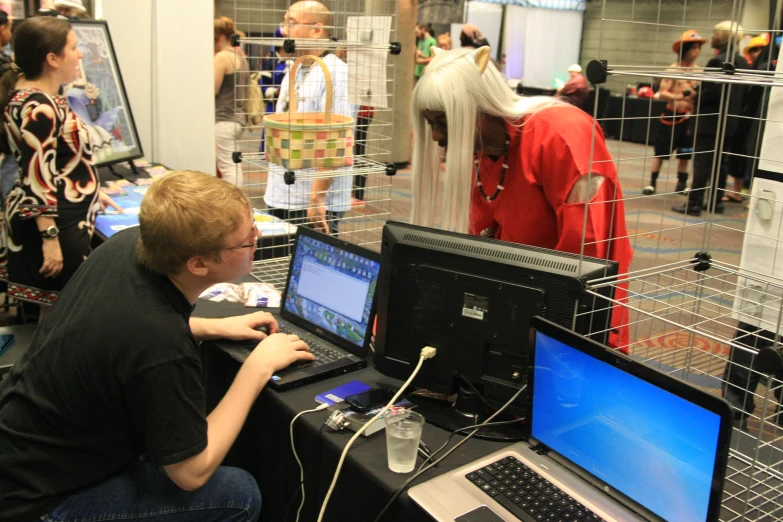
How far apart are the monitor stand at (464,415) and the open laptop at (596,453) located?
8 cm

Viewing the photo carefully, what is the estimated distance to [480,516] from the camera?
3.87ft

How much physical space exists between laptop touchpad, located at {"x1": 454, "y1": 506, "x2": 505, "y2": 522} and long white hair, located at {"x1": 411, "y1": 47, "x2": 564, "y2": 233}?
0.91 m

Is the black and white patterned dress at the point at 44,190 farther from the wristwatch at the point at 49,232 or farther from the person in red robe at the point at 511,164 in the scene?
the person in red robe at the point at 511,164

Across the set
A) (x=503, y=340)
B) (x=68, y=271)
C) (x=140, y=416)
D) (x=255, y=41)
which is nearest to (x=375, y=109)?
(x=255, y=41)

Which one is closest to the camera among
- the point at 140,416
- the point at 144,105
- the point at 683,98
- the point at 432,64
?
the point at 140,416

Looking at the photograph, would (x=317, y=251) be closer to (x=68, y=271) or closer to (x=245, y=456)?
(x=245, y=456)

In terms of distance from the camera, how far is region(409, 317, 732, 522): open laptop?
105 cm

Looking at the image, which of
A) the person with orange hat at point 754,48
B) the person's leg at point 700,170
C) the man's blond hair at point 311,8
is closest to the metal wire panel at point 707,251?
the person's leg at point 700,170

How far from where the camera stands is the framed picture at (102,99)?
358 centimetres

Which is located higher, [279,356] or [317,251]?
[317,251]

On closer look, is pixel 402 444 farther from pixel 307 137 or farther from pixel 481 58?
pixel 307 137

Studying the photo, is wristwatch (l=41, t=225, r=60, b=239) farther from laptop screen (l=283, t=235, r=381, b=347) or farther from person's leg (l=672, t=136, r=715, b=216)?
person's leg (l=672, t=136, r=715, b=216)

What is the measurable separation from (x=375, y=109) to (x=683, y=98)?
4742 mm

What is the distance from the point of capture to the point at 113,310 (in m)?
1.36
